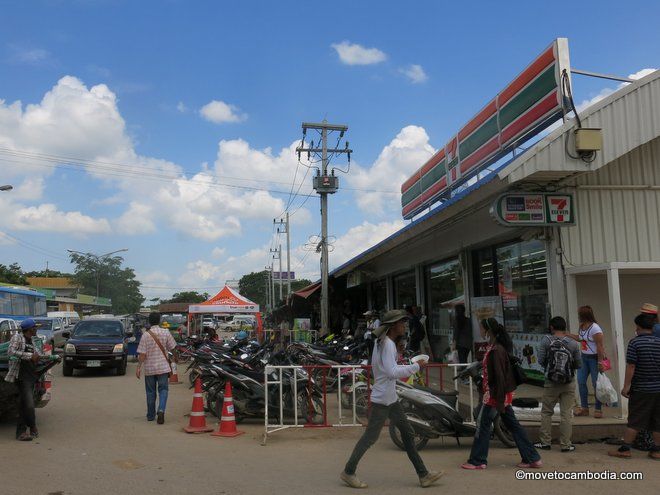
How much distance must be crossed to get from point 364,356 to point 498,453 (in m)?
5.67

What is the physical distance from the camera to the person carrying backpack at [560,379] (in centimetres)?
646

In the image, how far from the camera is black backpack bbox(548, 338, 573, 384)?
642 cm

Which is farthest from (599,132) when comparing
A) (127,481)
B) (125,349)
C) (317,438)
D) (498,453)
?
(125,349)

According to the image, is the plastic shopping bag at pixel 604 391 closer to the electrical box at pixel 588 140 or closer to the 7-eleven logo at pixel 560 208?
the 7-eleven logo at pixel 560 208

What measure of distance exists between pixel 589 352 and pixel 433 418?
255 centimetres

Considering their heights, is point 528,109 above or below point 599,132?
above

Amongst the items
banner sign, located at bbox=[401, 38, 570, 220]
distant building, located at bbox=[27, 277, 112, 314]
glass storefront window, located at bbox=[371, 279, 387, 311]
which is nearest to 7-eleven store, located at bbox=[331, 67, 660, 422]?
banner sign, located at bbox=[401, 38, 570, 220]

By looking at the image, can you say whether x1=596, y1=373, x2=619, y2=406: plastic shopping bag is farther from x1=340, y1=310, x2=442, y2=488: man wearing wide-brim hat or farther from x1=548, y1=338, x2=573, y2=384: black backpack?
x1=340, y1=310, x2=442, y2=488: man wearing wide-brim hat

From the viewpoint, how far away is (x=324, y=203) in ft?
76.5

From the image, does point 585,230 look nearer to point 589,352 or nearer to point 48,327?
point 589,352

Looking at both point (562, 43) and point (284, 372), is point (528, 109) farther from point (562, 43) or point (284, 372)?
point (284, 372)

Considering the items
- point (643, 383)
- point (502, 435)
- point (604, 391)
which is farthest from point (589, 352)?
point (502, 435)

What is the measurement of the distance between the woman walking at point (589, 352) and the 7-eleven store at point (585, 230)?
9.5 inches

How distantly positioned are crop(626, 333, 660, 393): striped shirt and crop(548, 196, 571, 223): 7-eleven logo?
2743mm
